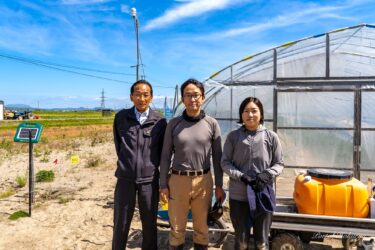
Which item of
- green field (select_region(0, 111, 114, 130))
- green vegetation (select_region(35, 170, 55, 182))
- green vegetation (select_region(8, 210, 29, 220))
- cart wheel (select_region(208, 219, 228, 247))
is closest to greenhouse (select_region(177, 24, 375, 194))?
cart wheel (select_region(208, 219, 228, 247))

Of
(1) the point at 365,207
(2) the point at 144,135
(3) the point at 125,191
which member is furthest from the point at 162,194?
(1) the point at 365,207

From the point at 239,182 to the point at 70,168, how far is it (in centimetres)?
930

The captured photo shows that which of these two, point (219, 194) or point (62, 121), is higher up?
point (62, 121)

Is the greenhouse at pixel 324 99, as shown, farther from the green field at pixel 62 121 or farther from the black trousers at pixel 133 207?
the green field at pixel 62 121

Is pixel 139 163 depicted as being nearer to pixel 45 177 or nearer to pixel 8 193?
pixel 8 193

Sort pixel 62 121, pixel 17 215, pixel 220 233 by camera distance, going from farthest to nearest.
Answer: pixel 62 121 < pixel 17 215 < pixel 220 233

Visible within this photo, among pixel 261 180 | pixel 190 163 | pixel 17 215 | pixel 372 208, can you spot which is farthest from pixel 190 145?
pixel 17 215

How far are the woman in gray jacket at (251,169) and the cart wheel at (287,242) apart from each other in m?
0.84

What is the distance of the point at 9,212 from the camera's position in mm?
6121

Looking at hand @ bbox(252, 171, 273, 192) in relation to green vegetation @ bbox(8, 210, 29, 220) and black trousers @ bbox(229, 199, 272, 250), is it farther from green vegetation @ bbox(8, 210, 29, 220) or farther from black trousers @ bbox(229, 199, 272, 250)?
green vegetation @ bbox(8, 210, 29, 220)

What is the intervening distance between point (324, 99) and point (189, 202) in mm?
3361

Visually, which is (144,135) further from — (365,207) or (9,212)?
(9,212)

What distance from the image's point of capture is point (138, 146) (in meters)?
3.43

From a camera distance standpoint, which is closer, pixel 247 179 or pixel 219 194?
pixel 247 179
